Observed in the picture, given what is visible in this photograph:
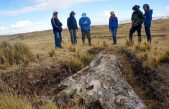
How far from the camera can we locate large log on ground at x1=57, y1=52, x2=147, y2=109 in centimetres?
830

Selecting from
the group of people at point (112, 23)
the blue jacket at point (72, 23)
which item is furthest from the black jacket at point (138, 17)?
the blue jacket at point (72, 23)

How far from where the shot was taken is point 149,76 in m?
10.5

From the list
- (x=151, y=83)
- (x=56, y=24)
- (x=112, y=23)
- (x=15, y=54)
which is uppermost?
(x=56, y=24)

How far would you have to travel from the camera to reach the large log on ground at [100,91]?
27.2ft

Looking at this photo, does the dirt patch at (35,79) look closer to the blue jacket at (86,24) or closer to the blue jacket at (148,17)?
the blue jacket at (148,17)

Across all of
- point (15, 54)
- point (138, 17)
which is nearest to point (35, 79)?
point (15, 54)

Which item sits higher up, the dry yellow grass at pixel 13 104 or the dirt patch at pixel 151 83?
the dry yellow grass at pixel 13 104

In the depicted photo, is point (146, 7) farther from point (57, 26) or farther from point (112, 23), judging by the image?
point (57, 26)

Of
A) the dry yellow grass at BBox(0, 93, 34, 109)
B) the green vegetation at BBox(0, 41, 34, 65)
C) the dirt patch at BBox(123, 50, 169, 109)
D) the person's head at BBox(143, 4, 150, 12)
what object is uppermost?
the person's head at BBox(143, 4, 150, 12)

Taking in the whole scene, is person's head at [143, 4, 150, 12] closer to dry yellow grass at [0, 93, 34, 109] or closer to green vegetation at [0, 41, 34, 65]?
green vegetation at [0, 41, 34, 65]

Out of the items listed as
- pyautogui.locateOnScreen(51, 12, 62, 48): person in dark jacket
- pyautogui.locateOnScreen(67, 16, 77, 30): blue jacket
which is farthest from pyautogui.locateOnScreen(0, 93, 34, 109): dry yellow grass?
pyautogui.locateOnScreen(67, 16, 77, 30): blue jacket

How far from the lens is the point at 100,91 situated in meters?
8.66

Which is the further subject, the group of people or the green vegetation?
the group of people

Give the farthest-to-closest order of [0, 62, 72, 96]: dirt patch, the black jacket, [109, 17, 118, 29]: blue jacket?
[109, 17, 118, 29]: blue jacket
the black jacket
[0, 62, 72, 96]: dirt patch
